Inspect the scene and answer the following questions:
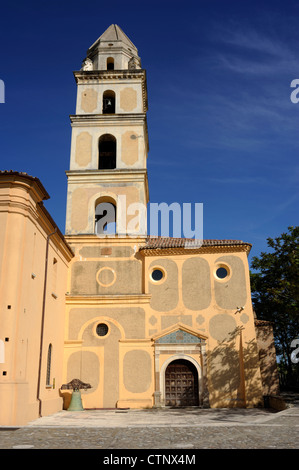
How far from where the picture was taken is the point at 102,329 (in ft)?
69.6

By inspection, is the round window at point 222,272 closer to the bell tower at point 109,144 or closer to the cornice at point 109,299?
the cornice at point 109,299

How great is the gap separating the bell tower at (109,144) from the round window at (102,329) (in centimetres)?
481

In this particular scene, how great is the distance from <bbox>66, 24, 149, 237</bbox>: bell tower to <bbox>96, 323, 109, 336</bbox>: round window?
4.81 meters

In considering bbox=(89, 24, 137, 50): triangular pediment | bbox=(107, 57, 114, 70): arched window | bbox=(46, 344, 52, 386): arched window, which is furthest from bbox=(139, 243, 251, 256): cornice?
bbox=(89, 24, 137, 50): triangular pediment

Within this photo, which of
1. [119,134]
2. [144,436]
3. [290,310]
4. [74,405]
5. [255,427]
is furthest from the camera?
[119,134]

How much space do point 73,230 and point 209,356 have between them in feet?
32.1

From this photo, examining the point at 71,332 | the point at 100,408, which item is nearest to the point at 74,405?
the point at 100,408

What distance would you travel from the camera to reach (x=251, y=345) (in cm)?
2042

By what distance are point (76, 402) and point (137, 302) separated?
219 inches

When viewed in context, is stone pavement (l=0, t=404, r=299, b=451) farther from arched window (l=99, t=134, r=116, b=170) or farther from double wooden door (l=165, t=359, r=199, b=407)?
arched window (l=99, t=134, r=116, b=170)

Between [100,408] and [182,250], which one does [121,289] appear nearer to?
[182,250]

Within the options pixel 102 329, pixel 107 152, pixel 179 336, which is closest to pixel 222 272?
pixel 179 336

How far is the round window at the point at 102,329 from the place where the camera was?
2114 cm

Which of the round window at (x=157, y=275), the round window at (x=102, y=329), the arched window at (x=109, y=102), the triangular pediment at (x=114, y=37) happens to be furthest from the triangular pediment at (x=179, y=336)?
the triangular pediment at (x=114, y=37)
